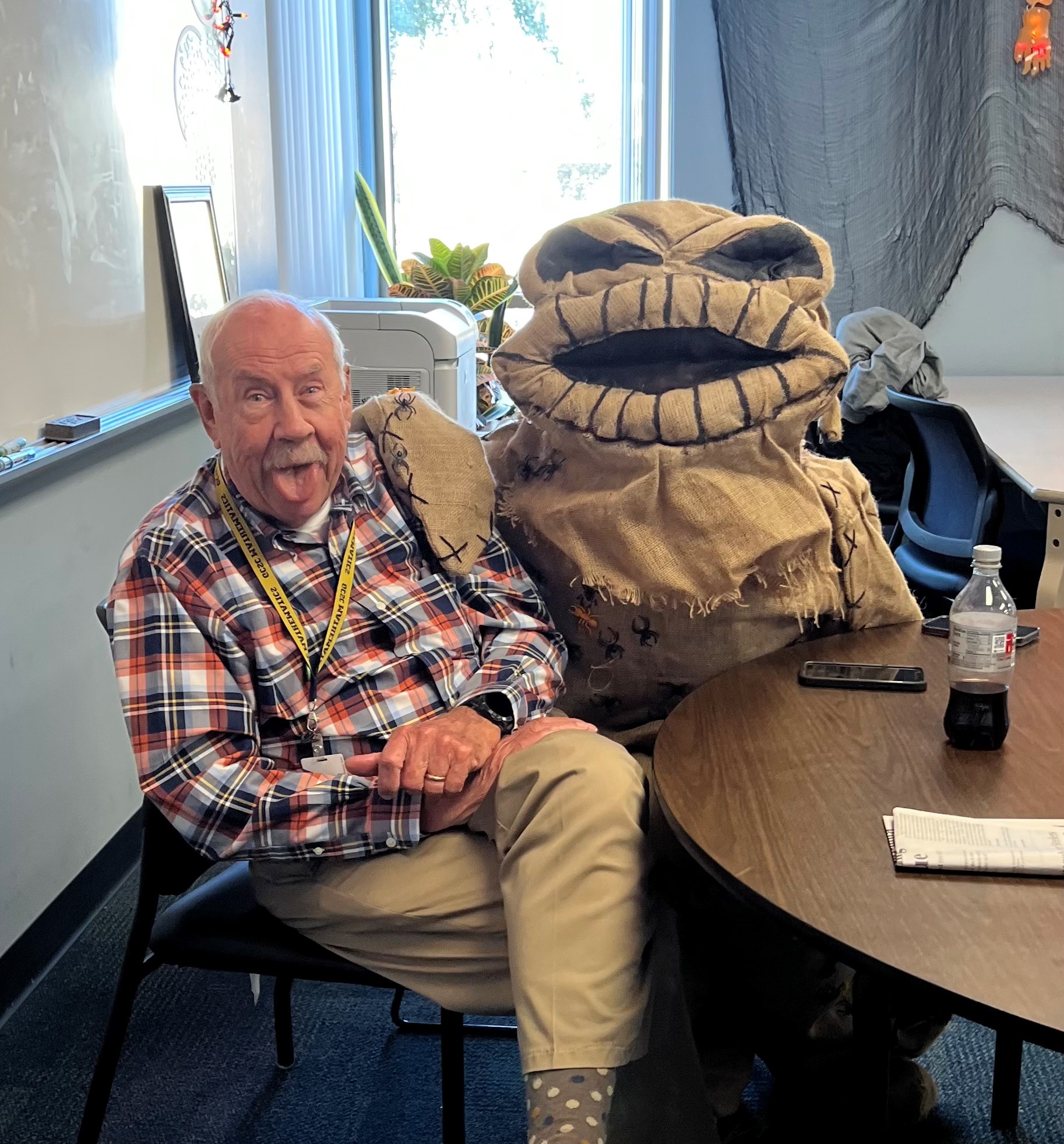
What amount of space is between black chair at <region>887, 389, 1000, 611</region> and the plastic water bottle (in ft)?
4.77

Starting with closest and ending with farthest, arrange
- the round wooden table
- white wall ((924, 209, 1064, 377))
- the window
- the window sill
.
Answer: the round wooden table < the window sill < white wall ((924, 209, 1064, 377)) < the window

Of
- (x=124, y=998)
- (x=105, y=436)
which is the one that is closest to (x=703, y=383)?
(x=124, y=998)

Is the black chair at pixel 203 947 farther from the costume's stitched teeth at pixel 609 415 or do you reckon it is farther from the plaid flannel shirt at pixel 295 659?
the costume's stitched teeth at pixel 609 415

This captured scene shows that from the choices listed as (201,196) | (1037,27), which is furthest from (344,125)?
(1037,27)

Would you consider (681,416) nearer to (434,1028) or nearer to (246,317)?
(246,317)

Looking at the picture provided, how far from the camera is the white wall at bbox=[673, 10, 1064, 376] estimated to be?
13.5ft

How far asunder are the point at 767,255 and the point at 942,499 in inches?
64.1

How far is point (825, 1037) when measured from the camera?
1.59 m

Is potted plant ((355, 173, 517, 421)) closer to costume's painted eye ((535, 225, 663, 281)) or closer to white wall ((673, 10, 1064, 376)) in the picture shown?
white wall ((673, 10, 1064, 376))

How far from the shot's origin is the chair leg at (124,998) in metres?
1.40

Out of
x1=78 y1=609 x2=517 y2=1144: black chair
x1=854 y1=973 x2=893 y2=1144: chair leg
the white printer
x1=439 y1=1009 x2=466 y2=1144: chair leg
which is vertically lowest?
x1=439 y1=1009 x2=466 y2=1144: chair leg

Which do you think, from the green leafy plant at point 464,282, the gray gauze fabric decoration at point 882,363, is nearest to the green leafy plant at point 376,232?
the green leafy plant at point 464,282

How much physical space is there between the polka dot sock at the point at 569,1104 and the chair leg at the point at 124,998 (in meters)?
0.52

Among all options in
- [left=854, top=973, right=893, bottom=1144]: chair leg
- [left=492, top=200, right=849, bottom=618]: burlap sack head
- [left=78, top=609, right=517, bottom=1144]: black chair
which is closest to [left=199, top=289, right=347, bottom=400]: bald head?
[left=492, top=200, right=849, bottom=618]: burlap sack head
